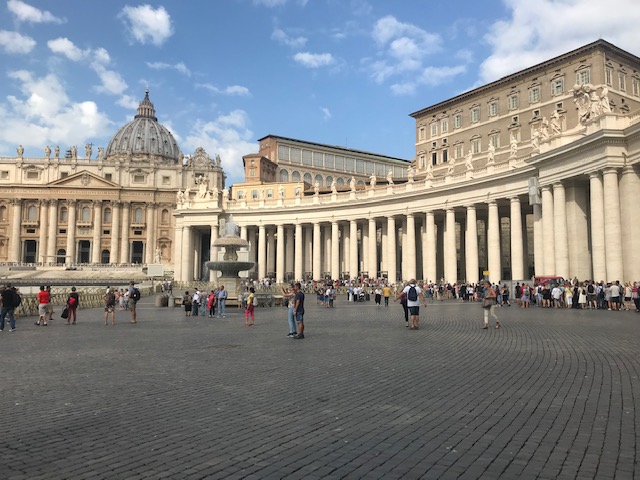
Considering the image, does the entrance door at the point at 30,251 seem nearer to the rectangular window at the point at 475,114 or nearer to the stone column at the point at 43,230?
the stone column at the point at 43,230

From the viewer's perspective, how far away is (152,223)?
4163 inches

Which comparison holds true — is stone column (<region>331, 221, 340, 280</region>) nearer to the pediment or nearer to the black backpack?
the black backpack

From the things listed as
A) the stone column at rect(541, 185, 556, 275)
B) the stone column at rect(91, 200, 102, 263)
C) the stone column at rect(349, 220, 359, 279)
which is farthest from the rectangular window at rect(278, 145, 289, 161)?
the stone column at rect(541, 185, 556, 275)

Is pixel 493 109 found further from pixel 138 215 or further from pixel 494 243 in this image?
pixel 138 215

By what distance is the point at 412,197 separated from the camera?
184 feet

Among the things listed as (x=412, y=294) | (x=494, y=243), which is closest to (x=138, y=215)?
(x=494, y=243)

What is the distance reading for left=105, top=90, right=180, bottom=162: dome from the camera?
14688 cm

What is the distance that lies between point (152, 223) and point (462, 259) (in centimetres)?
6841

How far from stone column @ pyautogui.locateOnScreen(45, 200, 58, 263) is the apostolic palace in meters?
0.27

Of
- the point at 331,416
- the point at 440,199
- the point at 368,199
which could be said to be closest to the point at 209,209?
the point at 368,199

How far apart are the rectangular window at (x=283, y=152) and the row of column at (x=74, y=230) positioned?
97.0 ft

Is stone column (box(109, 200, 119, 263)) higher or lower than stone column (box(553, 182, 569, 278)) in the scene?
higher

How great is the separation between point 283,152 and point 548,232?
6743 cm

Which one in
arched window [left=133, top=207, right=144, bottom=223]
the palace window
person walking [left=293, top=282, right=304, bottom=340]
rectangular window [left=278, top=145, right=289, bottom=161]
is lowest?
person walking [left=293, top=282, right=304, bottom=340]
